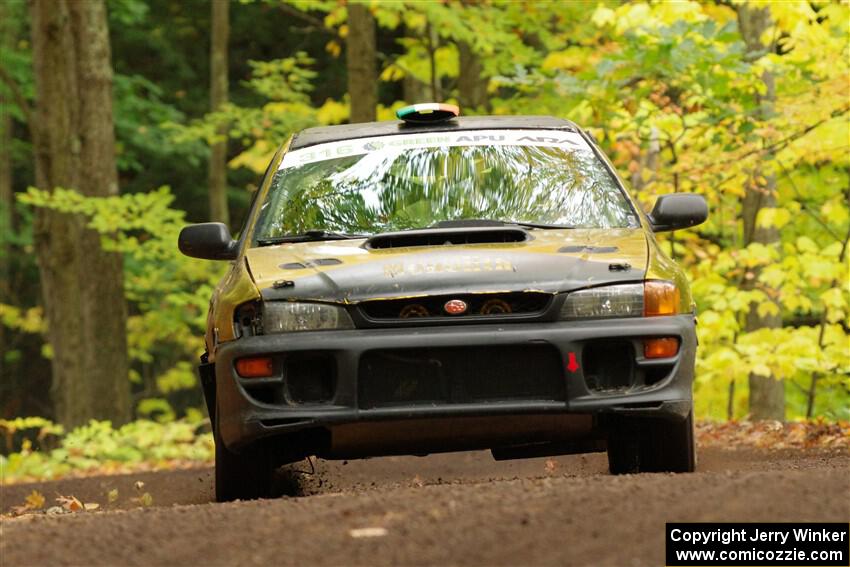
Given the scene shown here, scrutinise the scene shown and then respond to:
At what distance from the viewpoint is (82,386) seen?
17.2 m

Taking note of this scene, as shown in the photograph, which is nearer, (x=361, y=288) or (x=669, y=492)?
(x=669, y=492)

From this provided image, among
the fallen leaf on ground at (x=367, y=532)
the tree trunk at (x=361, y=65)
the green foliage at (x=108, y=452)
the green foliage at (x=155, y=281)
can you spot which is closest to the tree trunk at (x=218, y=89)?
the green foliage at (x=155, y=281)

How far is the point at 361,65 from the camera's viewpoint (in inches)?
695

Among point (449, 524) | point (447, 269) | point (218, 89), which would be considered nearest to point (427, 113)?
point (447, 269)

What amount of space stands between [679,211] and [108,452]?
9588 millimetres

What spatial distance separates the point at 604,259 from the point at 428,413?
3.23 ft

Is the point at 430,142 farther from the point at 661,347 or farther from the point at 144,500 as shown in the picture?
the point at 144,500

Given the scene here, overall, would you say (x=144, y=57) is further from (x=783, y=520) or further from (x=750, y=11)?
(x=783, y=520)

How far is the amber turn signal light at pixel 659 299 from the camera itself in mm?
5730

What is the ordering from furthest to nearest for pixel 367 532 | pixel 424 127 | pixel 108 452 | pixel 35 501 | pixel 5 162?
pixel 5 162, pixel 108 452, pixel 35 501, pixel 424 127, pixel 367 532

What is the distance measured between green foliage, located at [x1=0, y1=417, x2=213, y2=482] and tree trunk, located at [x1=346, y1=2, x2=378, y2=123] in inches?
180

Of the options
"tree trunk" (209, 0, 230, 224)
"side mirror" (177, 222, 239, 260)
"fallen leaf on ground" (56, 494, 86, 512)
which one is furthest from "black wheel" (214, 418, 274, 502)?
"tree trunk" (209, 0, 230, 224)

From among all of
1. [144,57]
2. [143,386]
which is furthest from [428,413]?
[143,386]

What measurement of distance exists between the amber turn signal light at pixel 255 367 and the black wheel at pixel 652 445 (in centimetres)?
151
